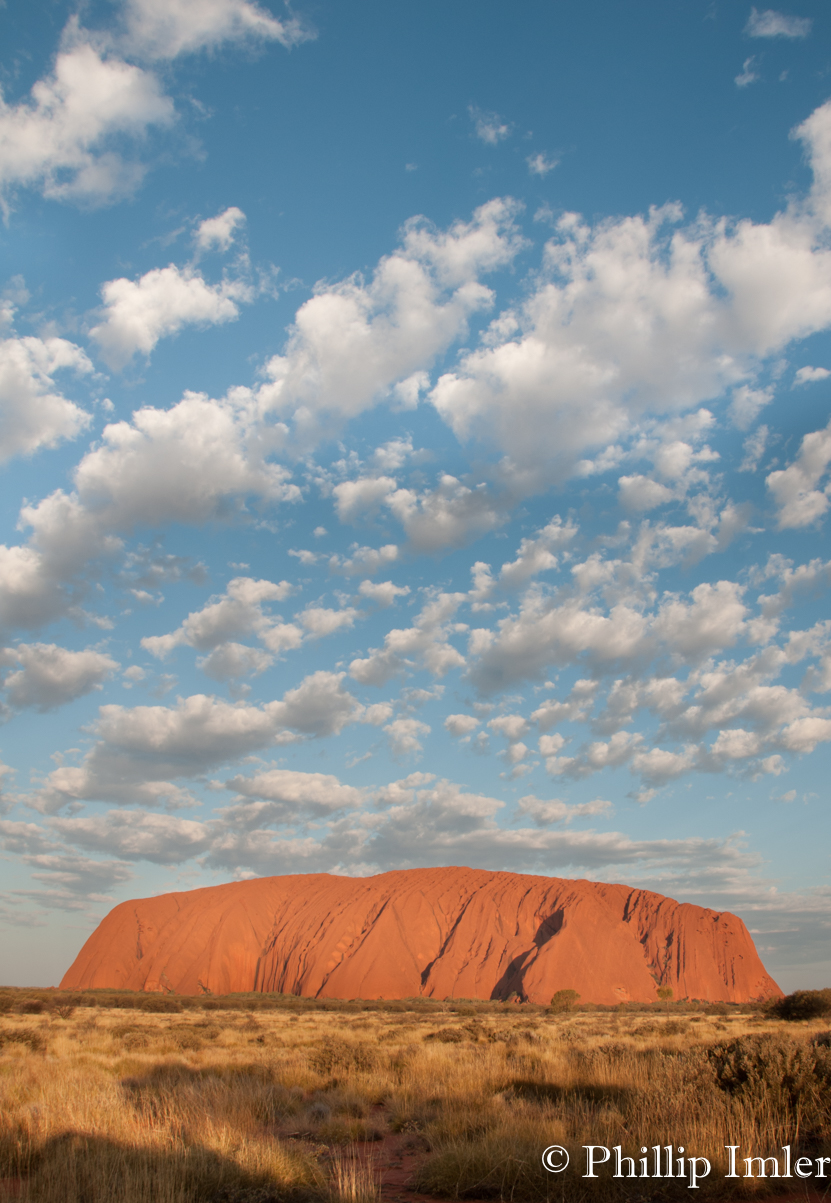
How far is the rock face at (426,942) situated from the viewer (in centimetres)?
8262

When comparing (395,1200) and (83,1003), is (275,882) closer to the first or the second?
(83,1003)

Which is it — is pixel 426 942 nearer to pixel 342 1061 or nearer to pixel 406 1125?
pixel 342 1061

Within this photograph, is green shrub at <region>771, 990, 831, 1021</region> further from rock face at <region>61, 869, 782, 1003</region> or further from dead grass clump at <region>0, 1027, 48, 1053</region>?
rock face at <region>61, 869, 782, 1003</region>

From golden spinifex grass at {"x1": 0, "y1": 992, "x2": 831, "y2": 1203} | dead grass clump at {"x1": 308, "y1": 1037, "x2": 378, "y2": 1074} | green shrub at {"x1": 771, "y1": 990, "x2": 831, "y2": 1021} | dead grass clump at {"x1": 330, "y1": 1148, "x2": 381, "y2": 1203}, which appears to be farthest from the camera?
green shrub at {"x1": 771, "y1": 990, "x2": 831, "y2": 1021}

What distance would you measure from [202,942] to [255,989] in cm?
1039

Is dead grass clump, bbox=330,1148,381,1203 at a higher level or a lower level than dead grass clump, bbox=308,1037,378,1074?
higher

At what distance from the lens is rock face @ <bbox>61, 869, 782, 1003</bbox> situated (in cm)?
8262

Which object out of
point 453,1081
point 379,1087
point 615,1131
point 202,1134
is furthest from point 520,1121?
point 379,1087

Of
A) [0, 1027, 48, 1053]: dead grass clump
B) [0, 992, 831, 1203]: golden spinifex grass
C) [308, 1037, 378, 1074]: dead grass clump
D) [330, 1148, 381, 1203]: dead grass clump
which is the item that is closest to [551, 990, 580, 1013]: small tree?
[0, 1027, 48, 1053]: dead grass clump

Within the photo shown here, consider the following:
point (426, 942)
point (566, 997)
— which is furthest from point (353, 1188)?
point (426, 942)

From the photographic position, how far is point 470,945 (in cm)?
8950

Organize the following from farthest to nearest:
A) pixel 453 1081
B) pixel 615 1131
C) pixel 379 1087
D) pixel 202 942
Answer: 1. pixel 202 942
2. pixel 379 1087
3. pixel 453 1081
4. pixel 615 1131

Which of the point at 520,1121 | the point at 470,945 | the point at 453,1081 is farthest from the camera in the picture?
the point at 470,945

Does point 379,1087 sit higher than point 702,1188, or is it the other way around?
point 702,1188
